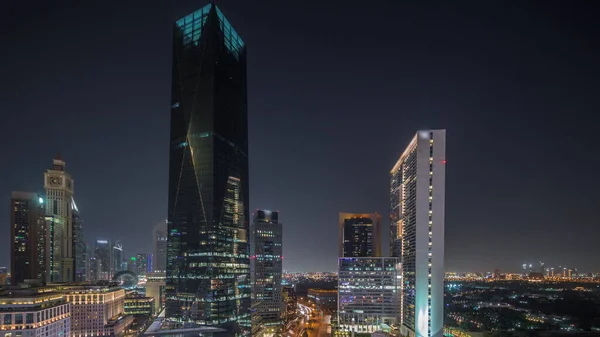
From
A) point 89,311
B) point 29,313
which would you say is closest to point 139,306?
point 89,311

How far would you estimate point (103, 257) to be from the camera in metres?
173

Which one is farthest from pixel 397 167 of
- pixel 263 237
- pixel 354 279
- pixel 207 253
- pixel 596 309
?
pixel 596 309

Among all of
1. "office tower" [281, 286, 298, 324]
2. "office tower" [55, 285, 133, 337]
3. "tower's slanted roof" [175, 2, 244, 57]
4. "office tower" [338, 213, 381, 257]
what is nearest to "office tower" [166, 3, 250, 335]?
"tower's slanted roof" [175, 2, 244, 57]

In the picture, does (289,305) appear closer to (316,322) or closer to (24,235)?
(316,322)

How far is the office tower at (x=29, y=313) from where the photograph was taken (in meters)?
47.6

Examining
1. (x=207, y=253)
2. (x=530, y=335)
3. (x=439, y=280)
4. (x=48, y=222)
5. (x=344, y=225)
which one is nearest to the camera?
(x=207, y=253)

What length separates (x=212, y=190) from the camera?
53.8 m

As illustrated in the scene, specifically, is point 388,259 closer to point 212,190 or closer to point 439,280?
point 439,280

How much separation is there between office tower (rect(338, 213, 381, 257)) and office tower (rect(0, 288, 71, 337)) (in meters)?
91.0

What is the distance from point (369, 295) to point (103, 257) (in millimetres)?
132172

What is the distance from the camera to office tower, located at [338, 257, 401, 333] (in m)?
83.0

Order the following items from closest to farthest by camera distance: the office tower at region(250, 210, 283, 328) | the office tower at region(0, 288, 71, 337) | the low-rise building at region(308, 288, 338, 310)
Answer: the office tower at region(0, 288, 71, 337) < the office tower at region(250, 210, 283, 328) < the low-rise building at region(308, 288, 338, 310)

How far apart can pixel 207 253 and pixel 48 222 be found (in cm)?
6234

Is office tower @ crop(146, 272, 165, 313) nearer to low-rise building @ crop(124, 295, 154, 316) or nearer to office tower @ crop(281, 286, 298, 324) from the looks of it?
low-rise building @ crop(124, 295, 154, 316)
